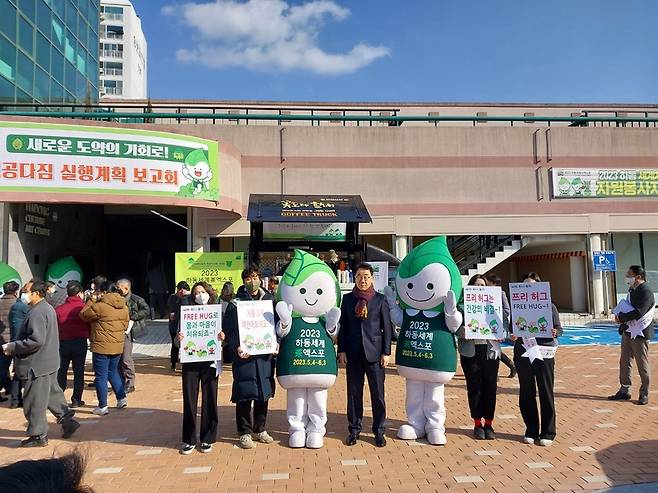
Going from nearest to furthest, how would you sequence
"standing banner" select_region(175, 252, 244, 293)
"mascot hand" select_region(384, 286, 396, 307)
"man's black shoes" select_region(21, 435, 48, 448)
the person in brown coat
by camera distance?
"man's black shoes" select_region(21, 435, 48, 448), "mascot hand" select_region(384, 286, 396, 307), the person in brown coat, "standing banner" select_region(175, 252, 244, 293)

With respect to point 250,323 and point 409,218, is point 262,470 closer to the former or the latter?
point 250,323

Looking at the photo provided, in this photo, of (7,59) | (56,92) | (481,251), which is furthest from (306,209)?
(56,92)

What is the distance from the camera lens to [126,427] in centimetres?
631

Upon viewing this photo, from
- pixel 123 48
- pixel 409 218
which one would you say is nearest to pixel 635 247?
pixel 409 218

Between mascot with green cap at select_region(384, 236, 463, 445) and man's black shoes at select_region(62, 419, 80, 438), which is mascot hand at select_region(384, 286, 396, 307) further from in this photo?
man's black shoes at select_region(62, 419, 80, 438)

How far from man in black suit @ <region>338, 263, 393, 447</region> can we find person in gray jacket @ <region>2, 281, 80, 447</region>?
3.26 meters

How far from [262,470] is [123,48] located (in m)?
67.1

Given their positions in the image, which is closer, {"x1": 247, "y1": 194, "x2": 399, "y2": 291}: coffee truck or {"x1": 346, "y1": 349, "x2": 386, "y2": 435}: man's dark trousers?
{"x1": 346, "y1": 349, "x2": 386, "y2": 435}: man's dark trousers

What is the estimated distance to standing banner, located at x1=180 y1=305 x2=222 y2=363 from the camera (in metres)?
5.42

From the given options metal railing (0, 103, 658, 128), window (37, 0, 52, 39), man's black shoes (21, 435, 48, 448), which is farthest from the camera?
window (37, 0, 52, 39)

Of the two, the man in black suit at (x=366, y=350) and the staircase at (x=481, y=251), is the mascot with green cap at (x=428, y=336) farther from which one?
the staircase at (x=481, y=251)

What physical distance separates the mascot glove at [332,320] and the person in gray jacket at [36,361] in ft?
10.2

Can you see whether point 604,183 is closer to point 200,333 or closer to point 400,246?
point 400,246

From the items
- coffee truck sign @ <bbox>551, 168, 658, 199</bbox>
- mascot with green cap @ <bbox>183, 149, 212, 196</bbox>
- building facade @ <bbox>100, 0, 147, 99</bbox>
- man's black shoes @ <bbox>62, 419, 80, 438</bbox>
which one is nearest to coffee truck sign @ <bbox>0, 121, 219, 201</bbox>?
mascot with green cap @ <bbox>183, 149, 212, 196</bbox>
